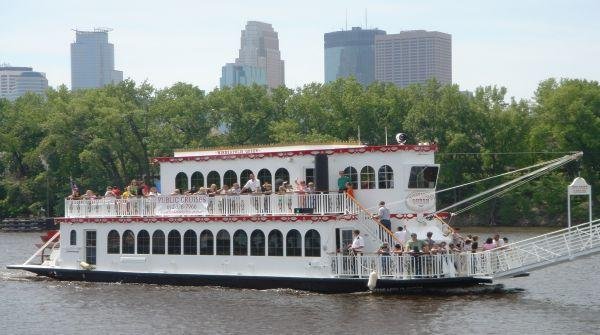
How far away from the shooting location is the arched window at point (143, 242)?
42.1m

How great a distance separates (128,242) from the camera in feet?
140

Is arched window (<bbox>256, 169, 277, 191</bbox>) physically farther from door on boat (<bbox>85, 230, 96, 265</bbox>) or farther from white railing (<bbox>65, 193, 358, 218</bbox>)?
door on boat (<bbox>85, 230, 96, 265</bbox>)

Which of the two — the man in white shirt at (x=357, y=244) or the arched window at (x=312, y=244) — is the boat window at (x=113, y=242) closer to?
the arched window at (x=312, y=244)

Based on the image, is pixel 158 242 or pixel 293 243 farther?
pixel 158 242

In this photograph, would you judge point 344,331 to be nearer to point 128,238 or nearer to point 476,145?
point 128,238

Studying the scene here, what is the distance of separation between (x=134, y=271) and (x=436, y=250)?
1174 cm

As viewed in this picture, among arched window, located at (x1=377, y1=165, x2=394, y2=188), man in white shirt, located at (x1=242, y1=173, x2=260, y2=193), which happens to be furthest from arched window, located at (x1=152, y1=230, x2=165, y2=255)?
arched window, located at (x1=377, y1=165, x2=394, y2=188)

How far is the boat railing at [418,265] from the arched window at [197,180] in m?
7.08

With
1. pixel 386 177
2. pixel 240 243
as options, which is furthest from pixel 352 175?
pixel 240 243

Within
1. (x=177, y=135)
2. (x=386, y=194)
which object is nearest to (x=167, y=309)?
(x=386, y=194)

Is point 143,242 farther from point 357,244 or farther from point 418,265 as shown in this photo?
point 418,265

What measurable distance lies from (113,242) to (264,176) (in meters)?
6.68

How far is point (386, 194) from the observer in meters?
38.4

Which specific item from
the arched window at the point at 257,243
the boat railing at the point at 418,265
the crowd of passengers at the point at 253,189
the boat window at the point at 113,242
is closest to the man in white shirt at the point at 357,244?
the boat railing at the point at 418,265
